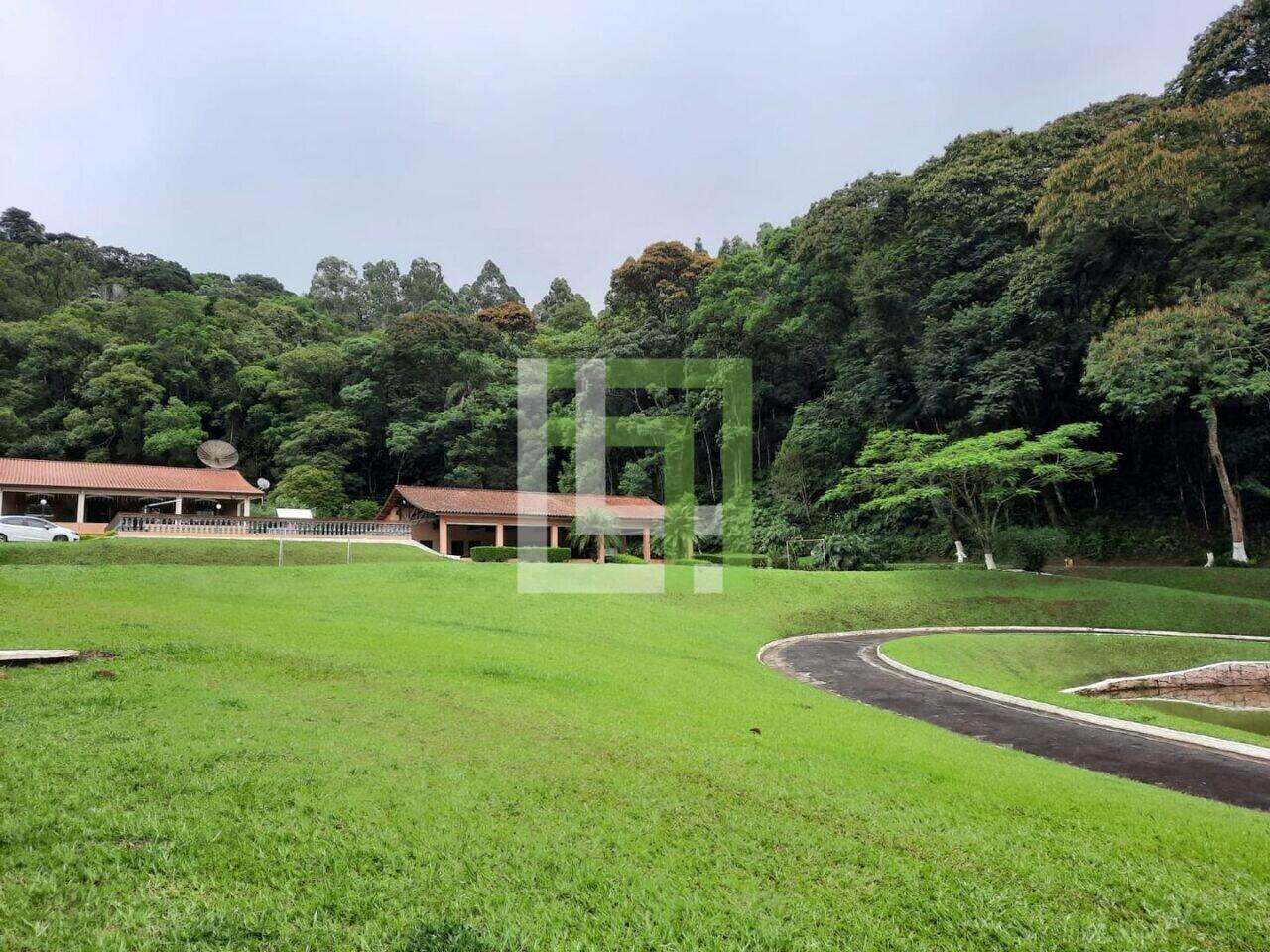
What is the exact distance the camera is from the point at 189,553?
22.4m

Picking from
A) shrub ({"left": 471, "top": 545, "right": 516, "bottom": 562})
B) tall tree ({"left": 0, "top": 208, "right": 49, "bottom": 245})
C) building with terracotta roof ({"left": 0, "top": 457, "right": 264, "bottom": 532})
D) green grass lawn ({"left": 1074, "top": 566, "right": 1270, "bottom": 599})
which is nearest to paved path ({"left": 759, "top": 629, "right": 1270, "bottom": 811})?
green grass lawn ({"left": 1074, "top": 566, "right": 1270, "bottom": 599})

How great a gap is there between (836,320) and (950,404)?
10.0m

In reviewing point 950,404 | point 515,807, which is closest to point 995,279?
point 950,404

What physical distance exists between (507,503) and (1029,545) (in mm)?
22744

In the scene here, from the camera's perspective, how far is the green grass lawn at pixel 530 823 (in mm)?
3410

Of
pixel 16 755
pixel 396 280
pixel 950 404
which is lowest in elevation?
pixel 16 755

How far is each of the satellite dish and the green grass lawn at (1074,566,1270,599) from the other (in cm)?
4383

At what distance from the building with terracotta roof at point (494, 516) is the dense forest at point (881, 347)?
23.3ft

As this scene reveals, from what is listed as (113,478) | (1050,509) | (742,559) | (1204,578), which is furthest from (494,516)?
(1204,578)

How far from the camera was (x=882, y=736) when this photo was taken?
26.5 feet

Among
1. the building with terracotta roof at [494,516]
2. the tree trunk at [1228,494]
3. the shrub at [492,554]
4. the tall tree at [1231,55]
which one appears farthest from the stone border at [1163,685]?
the tall tree at [1231,55]

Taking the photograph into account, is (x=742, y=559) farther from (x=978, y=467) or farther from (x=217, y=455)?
(x=217, y=455)

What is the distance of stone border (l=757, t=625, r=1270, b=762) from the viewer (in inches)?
361

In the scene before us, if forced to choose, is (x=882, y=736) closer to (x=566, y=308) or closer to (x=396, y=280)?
(x=566, y=308)
